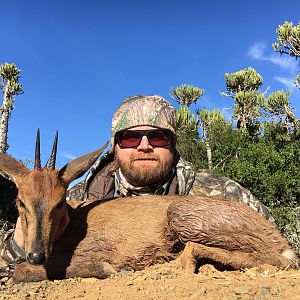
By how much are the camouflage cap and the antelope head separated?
1.72 metres

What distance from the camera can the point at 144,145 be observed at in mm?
6891

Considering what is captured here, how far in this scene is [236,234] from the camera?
5.15m

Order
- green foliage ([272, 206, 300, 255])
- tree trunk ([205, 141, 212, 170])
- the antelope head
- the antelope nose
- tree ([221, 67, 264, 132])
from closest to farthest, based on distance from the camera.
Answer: the antelope nose
the antelope head
green foliage ([272, 206, 300, 255])
tree trunk ([205, 141, 212, 170])
tree ([221, 67, 264, 132])

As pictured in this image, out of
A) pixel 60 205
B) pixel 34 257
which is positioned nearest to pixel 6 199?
pixel 60 205

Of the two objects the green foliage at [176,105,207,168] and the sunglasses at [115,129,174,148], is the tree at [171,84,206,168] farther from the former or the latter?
the sunglasses at [115,129,174,148]

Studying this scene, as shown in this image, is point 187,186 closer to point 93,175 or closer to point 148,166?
point 148,166

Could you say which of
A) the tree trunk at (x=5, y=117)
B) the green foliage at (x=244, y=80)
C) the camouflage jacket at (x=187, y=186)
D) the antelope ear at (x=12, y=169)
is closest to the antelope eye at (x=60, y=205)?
the antelope ear at (x=12, y=169)

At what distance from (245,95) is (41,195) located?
36989mm

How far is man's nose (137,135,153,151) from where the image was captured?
689 centimetres

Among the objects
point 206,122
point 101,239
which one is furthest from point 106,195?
point 206,122

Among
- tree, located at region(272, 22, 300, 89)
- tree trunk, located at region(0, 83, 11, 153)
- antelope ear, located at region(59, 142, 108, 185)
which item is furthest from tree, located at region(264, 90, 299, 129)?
antelope ear, located at region(59, 142, 108, 185)

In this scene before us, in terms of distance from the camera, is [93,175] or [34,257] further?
[93,175]

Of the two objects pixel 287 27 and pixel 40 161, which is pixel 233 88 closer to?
pixel 287 27

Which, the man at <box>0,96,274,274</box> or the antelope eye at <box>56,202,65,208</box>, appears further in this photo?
the man at <box>0,96,274,274</box>
